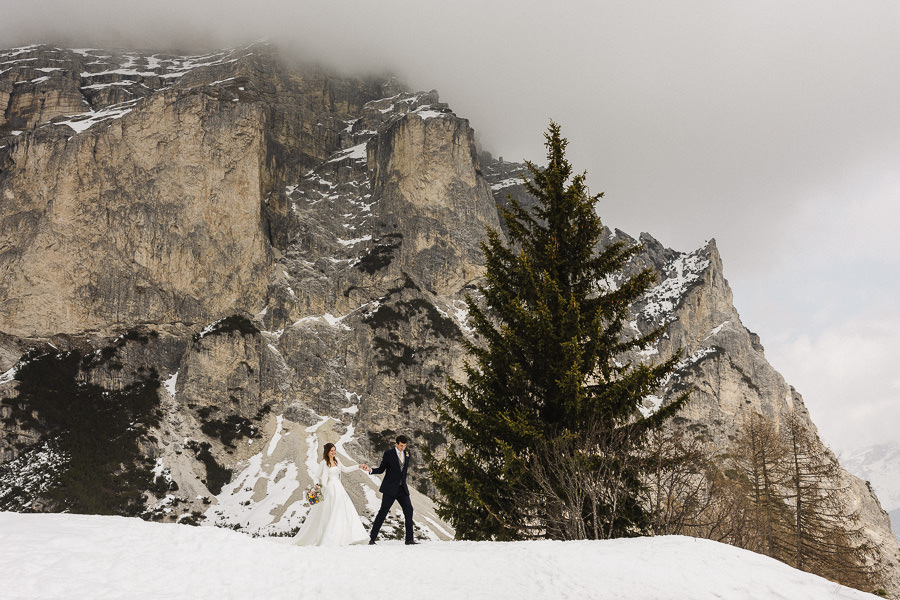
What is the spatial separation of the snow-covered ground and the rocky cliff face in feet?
296

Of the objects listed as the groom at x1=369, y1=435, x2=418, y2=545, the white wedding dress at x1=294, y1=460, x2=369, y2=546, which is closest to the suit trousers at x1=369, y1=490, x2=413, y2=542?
the groom at x1=369, y1=435, x2=418, y2=545

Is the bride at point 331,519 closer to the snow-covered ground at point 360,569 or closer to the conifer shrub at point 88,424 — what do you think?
the snow-covered ground at point 360,569

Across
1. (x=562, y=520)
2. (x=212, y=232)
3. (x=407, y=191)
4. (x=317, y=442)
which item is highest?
(x=407, y=191)

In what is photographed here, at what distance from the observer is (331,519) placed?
1062cm

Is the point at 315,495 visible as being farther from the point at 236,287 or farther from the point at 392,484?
the point at 236,287

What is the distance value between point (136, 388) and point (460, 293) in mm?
83484

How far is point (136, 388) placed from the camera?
117 metres

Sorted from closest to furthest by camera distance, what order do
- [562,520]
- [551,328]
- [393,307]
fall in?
[562,520] < [551,328] < [393,307]

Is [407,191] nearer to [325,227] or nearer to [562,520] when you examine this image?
[325,227]

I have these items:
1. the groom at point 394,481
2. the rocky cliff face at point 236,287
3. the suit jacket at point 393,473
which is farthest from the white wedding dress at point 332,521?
the rocky cliff face at point 236,287

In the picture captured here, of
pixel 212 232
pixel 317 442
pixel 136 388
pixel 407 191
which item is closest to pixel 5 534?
pixel 317 442

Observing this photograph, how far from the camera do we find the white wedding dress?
10484 mm

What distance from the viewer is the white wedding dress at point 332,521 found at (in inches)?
413

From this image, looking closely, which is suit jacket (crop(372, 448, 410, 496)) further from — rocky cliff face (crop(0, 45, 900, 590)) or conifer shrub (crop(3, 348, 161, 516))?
conifer shrub (crop(3, 348, 161, 516))
